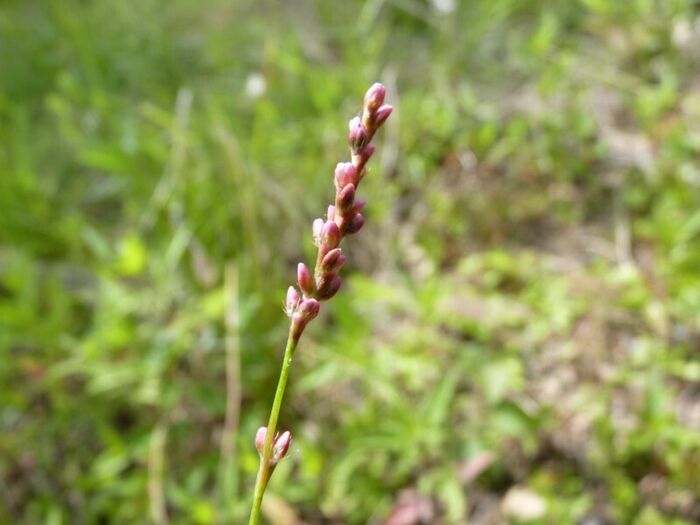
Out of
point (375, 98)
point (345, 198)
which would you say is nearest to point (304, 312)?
point (345, 198)

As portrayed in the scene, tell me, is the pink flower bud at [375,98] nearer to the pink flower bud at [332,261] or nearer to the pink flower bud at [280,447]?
the pink flower bud at [332,261]

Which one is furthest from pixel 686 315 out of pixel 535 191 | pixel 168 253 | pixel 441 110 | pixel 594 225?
pixel 168 253

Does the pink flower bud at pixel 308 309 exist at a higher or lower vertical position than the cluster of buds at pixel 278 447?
higher

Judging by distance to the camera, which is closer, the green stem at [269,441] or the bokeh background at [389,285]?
the green stem at [269,441]

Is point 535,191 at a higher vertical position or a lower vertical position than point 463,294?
higher

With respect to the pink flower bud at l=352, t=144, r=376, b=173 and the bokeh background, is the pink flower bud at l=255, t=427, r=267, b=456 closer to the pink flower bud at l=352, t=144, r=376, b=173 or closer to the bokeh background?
the pink flower bud at l=352, t=144, r=376, b=173

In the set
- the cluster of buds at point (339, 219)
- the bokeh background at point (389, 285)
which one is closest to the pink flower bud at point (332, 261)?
the cluster of buds at point (339, 219)

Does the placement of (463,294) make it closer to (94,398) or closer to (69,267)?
(94,398)

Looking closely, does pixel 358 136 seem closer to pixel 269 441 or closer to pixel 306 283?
pixel 306 283
